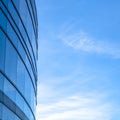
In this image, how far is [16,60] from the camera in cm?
2544

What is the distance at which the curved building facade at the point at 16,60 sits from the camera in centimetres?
2184

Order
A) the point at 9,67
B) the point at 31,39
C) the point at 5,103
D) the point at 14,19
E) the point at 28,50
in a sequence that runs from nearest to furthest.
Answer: the point at 5,103, the point at 9,67, the point at 14,19, the point at 28,50, the point at 31,39

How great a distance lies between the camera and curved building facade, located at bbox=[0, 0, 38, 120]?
2184cm

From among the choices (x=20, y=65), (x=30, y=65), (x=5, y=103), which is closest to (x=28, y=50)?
(x=30, y=65)

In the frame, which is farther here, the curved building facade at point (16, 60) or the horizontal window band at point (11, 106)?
the curved building facade at point (16, 60)

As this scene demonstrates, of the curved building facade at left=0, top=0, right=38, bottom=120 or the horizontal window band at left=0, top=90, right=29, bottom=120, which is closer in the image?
the horizontal window band at left=0, top=90, right=29, bottom=120

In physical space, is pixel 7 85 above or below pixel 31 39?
below

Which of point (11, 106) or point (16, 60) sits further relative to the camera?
point (16, 60)

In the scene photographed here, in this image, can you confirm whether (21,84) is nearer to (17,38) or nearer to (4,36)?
(17,38)

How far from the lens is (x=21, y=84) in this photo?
26938 millimetres

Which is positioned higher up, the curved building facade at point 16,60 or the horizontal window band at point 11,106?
the curved building facade at point 16,60

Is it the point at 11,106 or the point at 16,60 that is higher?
the point at 16,60

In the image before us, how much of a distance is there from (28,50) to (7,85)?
30.5ft

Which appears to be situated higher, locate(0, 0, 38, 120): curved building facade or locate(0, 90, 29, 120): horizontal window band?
locate(0, 0, 38, 120): curved building facade
